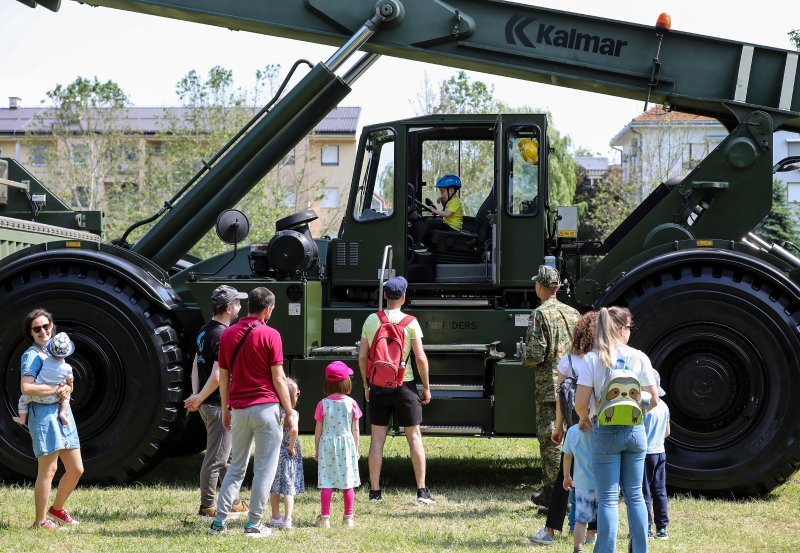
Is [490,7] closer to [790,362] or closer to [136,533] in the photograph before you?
[790,362]

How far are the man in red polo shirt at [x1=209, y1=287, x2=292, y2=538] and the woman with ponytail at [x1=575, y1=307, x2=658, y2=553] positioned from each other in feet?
7.17

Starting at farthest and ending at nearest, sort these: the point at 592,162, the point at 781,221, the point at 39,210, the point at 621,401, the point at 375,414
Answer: the point at 592,162
the point at 781,221
the point at 39,210
the point at 375,414
the point at 621,401

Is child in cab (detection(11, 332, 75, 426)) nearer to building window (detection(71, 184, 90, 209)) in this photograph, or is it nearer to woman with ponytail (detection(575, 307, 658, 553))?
woman with ponytail (detection(575, 307, 658, 553))

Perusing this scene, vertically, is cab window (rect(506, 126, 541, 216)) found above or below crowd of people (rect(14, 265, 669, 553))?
above

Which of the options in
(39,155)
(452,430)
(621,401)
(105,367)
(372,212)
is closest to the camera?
(621,401)

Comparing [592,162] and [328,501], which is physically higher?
[592,162]

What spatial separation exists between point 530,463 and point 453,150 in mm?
3614

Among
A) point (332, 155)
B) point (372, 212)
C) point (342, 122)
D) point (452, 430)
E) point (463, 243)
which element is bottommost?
point (452, 430)

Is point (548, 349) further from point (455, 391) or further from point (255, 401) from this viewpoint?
point (255, 401)

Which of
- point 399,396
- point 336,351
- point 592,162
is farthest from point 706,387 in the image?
point 592,162

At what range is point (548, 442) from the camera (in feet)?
25.2

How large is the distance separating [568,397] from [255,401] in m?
2.12

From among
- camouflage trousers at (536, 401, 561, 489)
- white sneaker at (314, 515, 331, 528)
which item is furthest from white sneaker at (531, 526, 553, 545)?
white sneaker at (314, 515, 331, 528)

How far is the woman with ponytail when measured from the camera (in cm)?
562
